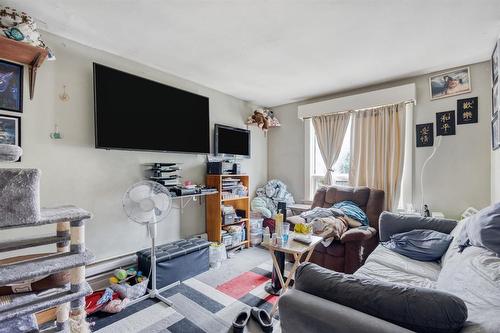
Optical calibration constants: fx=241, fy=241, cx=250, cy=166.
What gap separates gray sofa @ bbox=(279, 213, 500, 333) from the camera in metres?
0.86

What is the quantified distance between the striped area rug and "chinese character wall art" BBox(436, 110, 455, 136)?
9.01 ft

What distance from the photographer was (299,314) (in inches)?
38.8

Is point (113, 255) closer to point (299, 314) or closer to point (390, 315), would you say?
point (299, 314)

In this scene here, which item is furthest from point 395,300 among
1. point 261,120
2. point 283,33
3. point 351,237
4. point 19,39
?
point 261,120

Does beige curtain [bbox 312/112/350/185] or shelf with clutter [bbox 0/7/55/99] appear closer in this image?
shelf with clutter [bbox 0/7/55/99]

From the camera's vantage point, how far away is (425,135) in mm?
3055

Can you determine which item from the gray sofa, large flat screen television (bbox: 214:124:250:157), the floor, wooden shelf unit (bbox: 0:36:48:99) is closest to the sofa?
the gray sofa

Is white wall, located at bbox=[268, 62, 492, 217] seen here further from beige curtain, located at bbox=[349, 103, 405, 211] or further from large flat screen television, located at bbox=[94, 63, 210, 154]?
large flat screen television, located at bbox=[94, 63, 210, 154]

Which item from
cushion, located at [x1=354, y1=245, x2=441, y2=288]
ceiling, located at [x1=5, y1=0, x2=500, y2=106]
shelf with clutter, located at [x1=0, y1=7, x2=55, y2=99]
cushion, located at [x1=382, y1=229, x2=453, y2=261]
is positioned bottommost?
cushion, located at [x1=354, y1=245, x2=441, y2=288]

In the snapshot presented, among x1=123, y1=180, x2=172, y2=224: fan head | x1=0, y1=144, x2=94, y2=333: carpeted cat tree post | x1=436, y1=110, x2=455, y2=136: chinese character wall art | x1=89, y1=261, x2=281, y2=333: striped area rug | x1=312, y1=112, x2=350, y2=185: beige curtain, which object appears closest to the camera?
x1=0, y1=144, x2=94, y2=333: carpeted cat tree post

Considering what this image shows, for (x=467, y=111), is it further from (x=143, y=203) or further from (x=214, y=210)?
(x=143, y=203)

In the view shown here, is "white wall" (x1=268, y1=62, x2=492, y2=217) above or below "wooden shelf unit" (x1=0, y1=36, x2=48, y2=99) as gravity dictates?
below

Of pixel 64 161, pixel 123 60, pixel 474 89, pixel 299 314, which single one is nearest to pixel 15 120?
pixel 64 161

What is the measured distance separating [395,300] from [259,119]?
11.3 feet
